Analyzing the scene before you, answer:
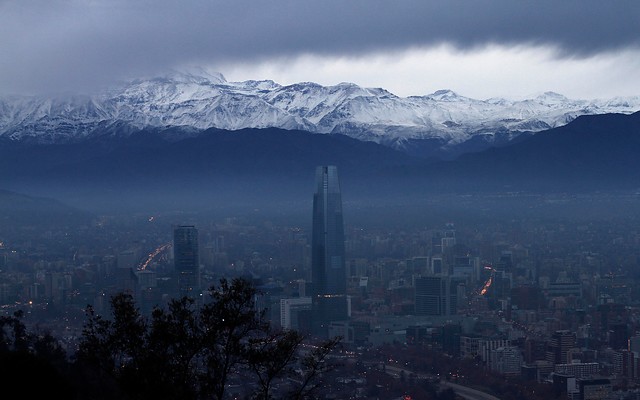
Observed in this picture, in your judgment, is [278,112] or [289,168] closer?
[289,168]

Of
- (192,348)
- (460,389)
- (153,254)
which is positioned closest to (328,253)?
(153,254)

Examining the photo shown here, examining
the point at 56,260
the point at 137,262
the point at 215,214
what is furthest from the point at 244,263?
the point at 215,214

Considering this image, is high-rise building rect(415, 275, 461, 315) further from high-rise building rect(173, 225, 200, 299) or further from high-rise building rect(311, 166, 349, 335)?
high-rise building rect(173, 225, 200, 299)

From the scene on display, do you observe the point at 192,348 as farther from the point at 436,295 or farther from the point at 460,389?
the point at 436,295

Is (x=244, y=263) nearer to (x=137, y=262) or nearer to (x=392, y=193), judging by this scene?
(x=137, y=262)

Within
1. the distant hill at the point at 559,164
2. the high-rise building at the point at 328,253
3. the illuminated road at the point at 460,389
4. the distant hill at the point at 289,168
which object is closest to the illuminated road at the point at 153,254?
the high-rise building at the point at 328,253

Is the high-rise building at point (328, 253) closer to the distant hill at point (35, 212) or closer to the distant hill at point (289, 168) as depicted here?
the distant hill at point (289, 168)
